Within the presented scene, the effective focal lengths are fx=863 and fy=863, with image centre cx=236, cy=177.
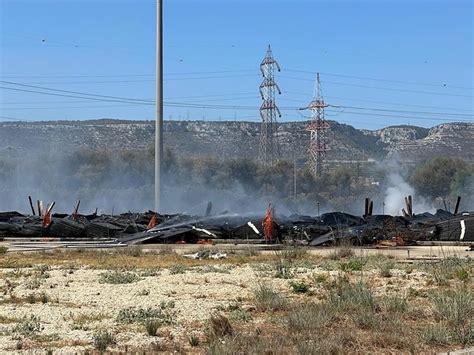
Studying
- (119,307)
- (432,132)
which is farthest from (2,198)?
(432,132)

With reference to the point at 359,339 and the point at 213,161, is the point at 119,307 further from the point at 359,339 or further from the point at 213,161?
the point at 213,161

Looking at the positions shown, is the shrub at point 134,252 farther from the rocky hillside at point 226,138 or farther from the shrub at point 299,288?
the rocky hillside at point 226,138

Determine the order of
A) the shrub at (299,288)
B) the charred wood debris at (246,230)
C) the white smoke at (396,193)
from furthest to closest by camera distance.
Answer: the white smoke at (396,193) < the charred wood debris at (246,230) < the shrub at (299,288)

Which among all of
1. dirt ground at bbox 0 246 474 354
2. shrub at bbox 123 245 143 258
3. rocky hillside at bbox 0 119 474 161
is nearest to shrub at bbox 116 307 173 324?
dirt ground at bbox 0 246 474 354

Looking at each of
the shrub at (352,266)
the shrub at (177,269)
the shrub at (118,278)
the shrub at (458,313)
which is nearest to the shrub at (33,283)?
the shrub at (118,278)

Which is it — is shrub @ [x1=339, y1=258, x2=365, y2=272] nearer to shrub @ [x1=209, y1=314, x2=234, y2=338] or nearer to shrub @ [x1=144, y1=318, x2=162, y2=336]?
shrub @ [x1=144, y1=318, x2=162, y2=336]

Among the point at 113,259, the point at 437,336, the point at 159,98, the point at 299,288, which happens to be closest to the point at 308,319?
the point at 437,336

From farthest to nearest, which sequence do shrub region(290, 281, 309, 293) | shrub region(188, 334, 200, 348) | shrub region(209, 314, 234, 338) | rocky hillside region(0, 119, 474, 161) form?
rocky hillside region(0, 119, 474, 161) < shrub region(290, 281, 309, 293) < shrub region(209, 314, 234, 338) < shrub region(188, 334, 200, 348)

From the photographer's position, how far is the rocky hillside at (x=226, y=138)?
149125mm

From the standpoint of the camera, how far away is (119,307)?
1552cm

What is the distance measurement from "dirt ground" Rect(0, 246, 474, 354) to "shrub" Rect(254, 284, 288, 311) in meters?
0.02

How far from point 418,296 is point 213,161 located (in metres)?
92.9

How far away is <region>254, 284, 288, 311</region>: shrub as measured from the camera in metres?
15.2

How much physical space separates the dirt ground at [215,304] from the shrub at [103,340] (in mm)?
19
